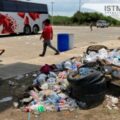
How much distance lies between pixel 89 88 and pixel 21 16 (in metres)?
28.5

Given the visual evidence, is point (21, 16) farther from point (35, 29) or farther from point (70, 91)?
point (70, 91)

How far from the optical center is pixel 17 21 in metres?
35.6

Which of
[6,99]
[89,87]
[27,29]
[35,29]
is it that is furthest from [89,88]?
[35,29]

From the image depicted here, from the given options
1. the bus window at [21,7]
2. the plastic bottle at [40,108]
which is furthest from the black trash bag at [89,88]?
the bus window at [21,7]

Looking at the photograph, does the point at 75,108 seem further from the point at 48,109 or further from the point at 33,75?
the point at 33,75

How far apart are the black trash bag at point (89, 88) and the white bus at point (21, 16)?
2525 cm

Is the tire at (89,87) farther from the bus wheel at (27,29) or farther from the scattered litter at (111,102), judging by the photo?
the bus wheel at (27,29)

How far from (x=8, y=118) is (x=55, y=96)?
4.39ft

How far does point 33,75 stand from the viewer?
→ 12.0 m

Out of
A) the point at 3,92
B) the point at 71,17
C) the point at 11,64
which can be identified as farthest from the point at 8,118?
the point at 71,17

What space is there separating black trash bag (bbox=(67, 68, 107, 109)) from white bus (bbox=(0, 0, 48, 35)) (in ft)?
82.8

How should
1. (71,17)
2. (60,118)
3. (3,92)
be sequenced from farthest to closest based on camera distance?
(71,17), (3,92), (60,118)

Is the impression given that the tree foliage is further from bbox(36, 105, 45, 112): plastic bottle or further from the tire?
bbox(36, 105, 45, 112): plastic bottle

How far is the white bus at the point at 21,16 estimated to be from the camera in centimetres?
3372
